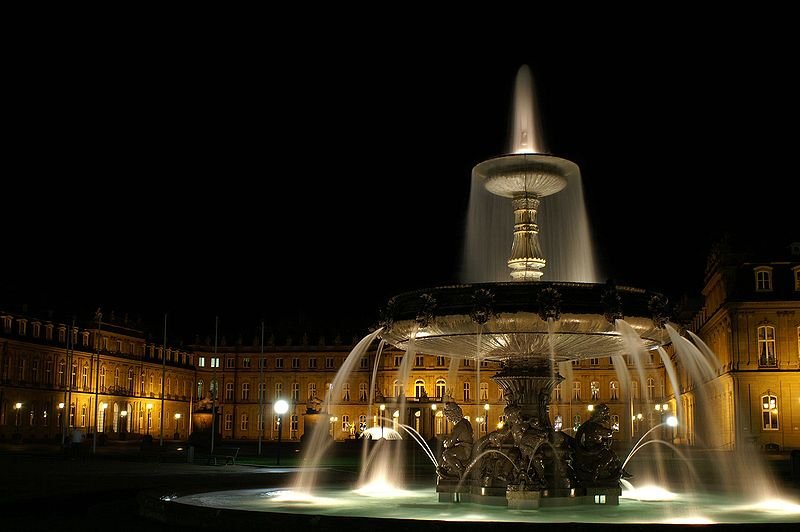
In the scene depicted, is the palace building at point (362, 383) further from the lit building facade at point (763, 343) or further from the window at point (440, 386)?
the window at point (440, 386)

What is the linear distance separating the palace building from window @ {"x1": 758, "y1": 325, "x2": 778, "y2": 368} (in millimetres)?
59

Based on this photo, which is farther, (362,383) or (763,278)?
(362,383)

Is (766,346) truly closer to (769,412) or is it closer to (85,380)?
(769,412)

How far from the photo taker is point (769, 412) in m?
55.0

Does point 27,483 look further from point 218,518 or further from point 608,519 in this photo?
point 608,519

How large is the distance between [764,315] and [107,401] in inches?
2389

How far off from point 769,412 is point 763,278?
7.81 m

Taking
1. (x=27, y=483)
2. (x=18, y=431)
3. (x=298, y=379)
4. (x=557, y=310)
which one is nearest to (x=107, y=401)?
(x=18, y=431)

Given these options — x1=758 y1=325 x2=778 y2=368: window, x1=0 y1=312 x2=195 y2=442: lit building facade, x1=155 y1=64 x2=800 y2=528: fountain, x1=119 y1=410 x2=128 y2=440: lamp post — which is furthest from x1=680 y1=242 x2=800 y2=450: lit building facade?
x1=119 y1=410 x2=128 y2=440: lamp post

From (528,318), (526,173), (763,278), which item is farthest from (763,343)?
(528,318)

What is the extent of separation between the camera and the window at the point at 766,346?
182ft

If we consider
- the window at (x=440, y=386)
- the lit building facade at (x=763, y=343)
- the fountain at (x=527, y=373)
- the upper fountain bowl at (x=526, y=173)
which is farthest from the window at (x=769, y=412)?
the window at (x=440, y=386)

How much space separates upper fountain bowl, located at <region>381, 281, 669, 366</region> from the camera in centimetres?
1304

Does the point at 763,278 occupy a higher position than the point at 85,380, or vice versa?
the point at 763,278
